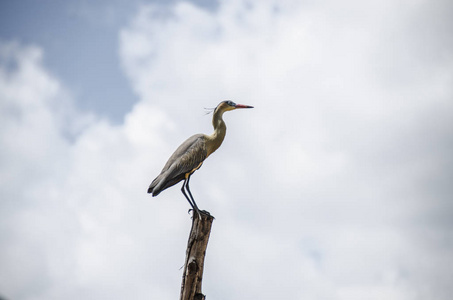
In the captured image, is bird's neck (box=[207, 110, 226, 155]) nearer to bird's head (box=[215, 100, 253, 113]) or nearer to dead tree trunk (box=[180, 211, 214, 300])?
bird's head (box=[215, 100, 253, 113])

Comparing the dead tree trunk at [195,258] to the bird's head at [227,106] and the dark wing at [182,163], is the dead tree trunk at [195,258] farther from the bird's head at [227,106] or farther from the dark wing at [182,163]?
the bird's head at [227,106]

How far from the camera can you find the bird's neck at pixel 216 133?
8.01 meters

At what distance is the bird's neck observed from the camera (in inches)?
315

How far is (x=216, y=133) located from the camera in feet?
26.6

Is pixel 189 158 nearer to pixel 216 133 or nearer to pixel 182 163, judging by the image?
pixel 182 163

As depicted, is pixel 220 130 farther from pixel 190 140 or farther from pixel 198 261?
pixel 198 261

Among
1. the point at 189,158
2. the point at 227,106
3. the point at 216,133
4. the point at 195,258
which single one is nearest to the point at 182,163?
the point at 189,158

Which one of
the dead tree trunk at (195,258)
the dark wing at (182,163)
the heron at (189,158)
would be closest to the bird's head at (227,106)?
the heron at (189,158)

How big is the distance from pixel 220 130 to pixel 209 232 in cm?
259

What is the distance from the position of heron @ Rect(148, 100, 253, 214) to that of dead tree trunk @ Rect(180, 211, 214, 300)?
0.73 metres

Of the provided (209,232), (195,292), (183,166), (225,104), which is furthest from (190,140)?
(195,292)

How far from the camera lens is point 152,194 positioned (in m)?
7.14

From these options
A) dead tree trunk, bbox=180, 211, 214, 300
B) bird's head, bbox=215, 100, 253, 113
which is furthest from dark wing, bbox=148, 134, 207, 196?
dead tree trunk, bbox=180, 211, 214, 300

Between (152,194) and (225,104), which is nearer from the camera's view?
(152,194)
